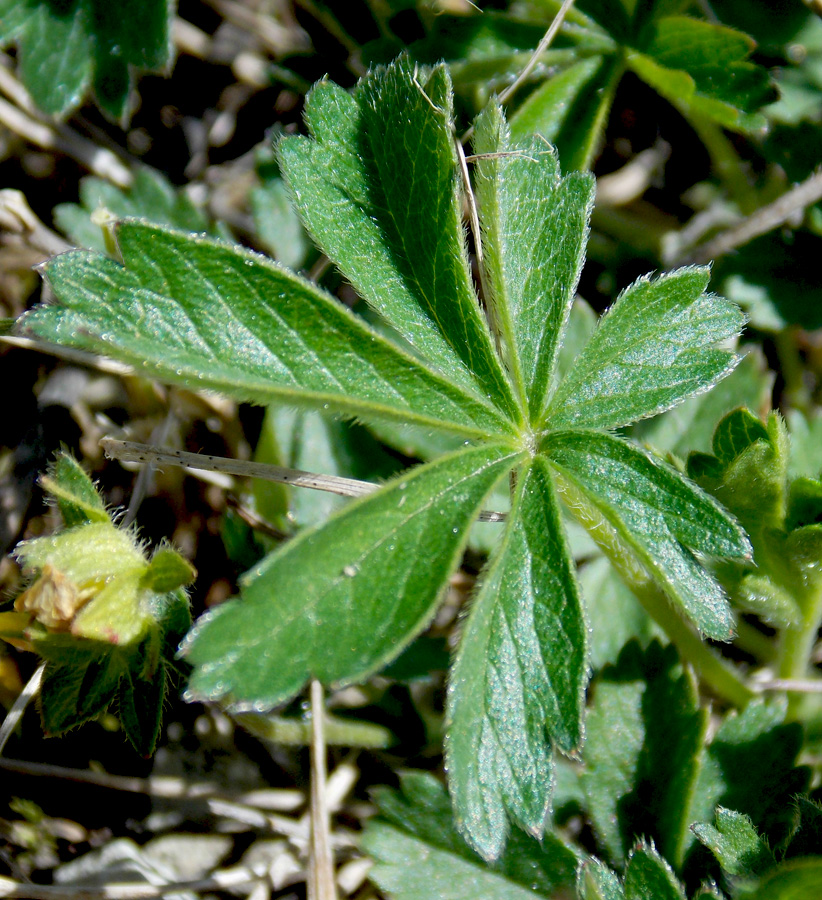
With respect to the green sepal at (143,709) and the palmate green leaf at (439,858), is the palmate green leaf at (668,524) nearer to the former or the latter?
the palmate green leaf at (439,858)

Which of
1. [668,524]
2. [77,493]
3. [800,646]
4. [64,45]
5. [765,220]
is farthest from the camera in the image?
[765,220]

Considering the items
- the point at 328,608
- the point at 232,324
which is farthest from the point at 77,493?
the point at 328,608

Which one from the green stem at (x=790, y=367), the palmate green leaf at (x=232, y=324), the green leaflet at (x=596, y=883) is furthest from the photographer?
the green stem at (x=790, y=367)

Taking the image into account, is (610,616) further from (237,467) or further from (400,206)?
(400,206)

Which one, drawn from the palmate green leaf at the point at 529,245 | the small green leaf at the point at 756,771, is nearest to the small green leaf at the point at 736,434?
the palmate green leaf at the point at 529,245

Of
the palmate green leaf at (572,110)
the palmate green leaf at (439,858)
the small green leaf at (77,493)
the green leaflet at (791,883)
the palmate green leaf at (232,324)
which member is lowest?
the palmate green leaf at (439,858)

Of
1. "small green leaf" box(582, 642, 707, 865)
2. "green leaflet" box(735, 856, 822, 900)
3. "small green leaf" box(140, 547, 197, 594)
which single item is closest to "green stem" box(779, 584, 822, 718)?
"small green leaf" box(582, 642, 707, 865)

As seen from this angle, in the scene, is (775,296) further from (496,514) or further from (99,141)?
(99,141)
